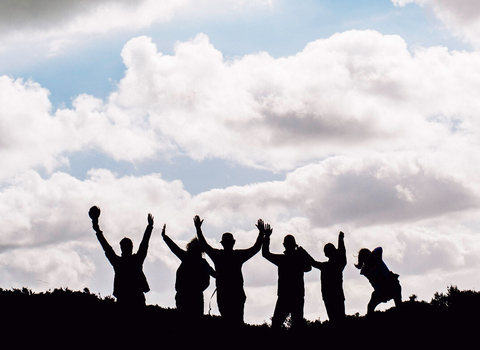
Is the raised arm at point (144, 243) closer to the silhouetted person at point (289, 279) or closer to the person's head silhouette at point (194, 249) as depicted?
the person's head silhouette at point (194, 249)

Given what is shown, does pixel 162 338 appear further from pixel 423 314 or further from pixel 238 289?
pixel 423 314

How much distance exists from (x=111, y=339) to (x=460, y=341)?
238 inches

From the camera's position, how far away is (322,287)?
11438 mm

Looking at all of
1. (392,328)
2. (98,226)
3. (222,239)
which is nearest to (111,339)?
(98,226)

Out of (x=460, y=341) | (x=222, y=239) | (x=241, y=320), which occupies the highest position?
(x=222, y=239)

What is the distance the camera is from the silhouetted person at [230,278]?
991 cm

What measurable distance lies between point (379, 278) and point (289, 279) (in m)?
2.84

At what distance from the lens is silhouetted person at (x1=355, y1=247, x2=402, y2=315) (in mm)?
12438

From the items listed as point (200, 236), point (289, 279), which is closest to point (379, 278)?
point (289, 279)

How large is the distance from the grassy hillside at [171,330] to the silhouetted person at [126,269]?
283 millimetres

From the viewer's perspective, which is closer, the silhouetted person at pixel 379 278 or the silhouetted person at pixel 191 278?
the silhouetted person at pixel 191 278

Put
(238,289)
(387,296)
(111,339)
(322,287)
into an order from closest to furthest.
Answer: (111,339) → (238,289) → (322,287) → (387,296)

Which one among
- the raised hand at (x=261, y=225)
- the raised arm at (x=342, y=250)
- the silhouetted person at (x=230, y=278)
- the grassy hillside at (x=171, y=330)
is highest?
the raised hand at (x=261, y=225)

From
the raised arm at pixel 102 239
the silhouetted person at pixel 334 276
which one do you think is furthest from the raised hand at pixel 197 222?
the silhouetted person at pixel 334 276
